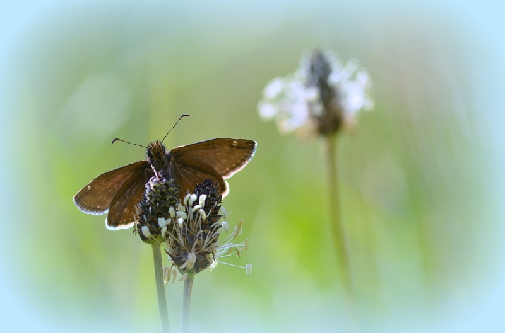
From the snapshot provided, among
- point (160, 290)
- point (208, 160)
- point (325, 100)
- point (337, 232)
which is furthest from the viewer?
point (325, 100)

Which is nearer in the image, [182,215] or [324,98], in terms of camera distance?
[182,215]

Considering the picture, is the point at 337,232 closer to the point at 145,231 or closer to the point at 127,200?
the point at 127,200

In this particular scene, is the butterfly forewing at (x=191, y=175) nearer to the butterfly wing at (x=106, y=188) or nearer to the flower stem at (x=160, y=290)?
the butterfly wing at (x=106, y=188)

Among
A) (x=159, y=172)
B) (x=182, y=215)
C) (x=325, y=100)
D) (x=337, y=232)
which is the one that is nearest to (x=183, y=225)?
(x=182, y=215)

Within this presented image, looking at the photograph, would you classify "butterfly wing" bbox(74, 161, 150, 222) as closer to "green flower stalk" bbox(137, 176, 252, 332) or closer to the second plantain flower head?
"green flower stalk" bbox(137, 176, 252, 332)

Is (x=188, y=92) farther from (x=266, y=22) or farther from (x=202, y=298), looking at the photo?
(x=202, y=298)

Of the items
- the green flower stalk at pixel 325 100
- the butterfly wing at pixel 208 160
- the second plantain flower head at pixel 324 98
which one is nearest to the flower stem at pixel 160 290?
the butterfly wing at pixel 208 160

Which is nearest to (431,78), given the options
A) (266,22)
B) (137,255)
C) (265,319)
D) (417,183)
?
(417,183)

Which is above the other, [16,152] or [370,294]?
[16,152]
